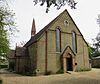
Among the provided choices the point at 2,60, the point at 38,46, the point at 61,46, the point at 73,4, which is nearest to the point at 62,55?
the point at 61,46

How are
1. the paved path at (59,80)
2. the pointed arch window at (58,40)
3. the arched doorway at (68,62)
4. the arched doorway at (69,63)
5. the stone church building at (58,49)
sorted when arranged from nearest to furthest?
the paved path at (59,80) < the stone church building at (58,49) < the arched doorway at (68,62) < the pointed arch window at (58,40) < the arched doorway at (69,63)

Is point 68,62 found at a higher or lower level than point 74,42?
lower

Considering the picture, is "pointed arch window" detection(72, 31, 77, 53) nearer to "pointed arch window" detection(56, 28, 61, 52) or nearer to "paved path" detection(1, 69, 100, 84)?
"pointed arch window" detection(56, 28, 61, 52)

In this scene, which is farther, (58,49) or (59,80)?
(58,49)

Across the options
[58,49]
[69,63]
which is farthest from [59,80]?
[69,63]

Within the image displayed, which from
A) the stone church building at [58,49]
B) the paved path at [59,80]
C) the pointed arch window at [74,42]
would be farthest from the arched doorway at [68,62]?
the paved path at [59,80]

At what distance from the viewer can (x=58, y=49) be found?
40.3 meters

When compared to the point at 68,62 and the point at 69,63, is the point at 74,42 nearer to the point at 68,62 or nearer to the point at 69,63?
the point at 68,62

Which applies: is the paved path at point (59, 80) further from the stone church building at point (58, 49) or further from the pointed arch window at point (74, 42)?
the pointed arch window at point (74, 42)

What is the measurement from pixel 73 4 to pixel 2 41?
15.3m

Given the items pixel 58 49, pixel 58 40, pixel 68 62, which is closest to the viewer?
pixel 58 49

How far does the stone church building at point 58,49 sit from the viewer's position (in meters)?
38.0

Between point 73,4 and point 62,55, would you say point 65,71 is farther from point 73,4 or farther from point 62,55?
point 73,4

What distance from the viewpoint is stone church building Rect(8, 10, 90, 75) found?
1497 inches
